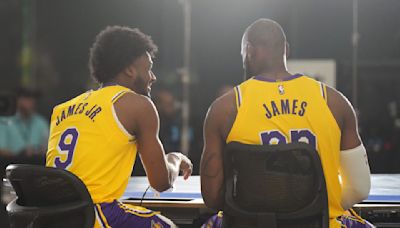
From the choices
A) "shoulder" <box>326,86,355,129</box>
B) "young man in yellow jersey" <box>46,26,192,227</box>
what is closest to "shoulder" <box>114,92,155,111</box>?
"young man in yellow jersey" <box>46,26,192,227</box>

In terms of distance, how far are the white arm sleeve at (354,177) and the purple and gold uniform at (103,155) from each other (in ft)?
1.93

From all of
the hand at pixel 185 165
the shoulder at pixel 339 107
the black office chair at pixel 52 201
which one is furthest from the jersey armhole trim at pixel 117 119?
the shoulder at pixel 339 107

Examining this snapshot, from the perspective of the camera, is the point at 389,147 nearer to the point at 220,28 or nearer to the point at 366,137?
the point at 366,137

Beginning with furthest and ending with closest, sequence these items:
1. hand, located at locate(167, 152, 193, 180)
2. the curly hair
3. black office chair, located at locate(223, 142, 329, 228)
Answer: hand, located at locate(167, 152, 193, 180) → the curly hair → black office chair, located at locate(223, 142, 329, 228)

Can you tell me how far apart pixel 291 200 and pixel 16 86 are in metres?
5.63

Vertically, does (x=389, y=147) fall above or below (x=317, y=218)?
below

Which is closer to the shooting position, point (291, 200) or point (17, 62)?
point (291, 200)

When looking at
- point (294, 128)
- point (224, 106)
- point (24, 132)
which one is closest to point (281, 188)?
point (294, 128)

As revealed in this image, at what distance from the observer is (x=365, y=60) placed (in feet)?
22.0

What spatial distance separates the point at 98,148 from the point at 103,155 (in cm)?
3

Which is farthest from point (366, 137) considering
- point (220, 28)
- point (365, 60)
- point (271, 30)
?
point (271, 30)

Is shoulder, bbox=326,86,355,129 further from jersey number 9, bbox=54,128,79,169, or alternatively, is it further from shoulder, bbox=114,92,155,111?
jersey number 9, bbox=54,128,79,169

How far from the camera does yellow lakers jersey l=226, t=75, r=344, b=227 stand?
6.30ft

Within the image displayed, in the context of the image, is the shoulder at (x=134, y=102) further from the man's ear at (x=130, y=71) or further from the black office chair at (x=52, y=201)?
the black office chair at (x=52, y=201)
